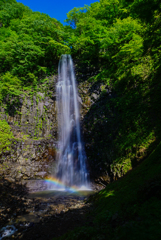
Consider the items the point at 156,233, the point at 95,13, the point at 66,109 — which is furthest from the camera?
the point at 95,13

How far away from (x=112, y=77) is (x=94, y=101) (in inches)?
103

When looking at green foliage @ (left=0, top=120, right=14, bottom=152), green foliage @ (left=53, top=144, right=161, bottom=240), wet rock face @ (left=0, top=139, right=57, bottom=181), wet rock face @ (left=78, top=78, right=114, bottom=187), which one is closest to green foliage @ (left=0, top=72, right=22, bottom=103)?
green foliage @ (left=0, top=120, right=14, bottom=152)

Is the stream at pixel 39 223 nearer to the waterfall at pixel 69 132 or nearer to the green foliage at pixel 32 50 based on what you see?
the waterfall at pixel 69 132

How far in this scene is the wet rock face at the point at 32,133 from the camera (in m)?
9.95

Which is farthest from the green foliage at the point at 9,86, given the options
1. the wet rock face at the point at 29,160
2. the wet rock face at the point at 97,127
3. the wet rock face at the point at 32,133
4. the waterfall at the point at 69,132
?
the wet rock face at the point at 97,127

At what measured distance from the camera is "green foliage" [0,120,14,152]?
33.5 feet

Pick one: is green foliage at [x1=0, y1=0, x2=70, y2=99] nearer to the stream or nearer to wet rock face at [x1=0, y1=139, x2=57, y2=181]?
wet rock face at [x1=0, y1=139, x2=57, y2=181]

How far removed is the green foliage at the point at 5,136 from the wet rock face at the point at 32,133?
1.43ft

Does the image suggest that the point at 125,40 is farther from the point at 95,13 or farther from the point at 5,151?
the point at 5,151

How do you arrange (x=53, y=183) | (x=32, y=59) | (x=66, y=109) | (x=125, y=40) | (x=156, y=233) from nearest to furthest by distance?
1. (x=156, y=233)
2. (x=53, y=183)
3. (x=125, y=40)
4. (x=66, y=109)
5. (x=32, y=59)

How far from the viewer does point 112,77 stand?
463 inches

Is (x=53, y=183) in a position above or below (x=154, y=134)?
below

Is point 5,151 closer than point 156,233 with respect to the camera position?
No

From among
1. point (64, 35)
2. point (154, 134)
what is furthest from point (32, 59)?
point (154, 134)
